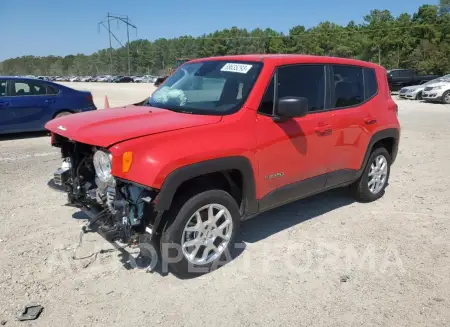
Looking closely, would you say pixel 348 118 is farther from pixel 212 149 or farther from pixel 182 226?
pixel 182 226

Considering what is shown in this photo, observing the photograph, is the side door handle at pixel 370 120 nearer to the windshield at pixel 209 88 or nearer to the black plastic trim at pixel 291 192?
the black plastic trim at pixel 291 192

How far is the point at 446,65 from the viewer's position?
4175 centimetres

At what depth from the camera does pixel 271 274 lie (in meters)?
→ 3.68

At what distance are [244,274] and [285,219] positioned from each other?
1414 mm

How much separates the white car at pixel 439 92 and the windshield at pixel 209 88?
18.5m

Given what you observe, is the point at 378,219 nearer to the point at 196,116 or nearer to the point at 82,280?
the point at 196,116

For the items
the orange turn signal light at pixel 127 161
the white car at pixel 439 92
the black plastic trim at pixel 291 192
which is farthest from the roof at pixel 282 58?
the white car at pixel 439 92

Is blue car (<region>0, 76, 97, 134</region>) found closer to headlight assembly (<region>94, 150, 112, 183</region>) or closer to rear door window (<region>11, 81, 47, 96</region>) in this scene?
rear door window (<region>11, 81, 47, 96</region>)

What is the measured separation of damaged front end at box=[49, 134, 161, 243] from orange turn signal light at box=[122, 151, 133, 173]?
11 cm

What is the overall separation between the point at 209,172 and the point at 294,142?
1.10m

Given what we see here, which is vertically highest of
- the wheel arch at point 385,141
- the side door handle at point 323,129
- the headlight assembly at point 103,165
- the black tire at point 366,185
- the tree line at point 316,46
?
the tree line at point 316,46

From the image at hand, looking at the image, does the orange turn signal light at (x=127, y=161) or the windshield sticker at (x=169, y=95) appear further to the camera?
the windshield sticker at (x=169, y=95)

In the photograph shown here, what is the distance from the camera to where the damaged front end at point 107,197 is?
128 inches

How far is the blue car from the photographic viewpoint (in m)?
9.47
